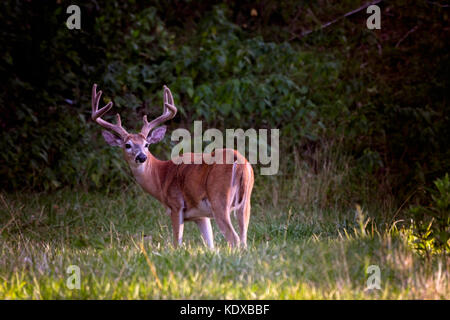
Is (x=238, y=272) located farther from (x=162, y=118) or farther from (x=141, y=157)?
(x=162, y=118)

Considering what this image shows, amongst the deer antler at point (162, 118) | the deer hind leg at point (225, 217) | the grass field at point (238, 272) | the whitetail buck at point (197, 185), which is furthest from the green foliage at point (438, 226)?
the deer antler at point (162, 118)

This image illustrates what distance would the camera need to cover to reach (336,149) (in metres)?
9.78

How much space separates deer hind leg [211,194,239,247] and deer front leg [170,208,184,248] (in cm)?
52

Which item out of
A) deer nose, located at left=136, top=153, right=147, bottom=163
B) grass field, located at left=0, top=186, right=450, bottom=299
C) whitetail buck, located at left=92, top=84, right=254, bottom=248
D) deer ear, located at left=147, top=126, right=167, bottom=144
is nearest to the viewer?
grass field, located at left=0, top=186, right=450, bottom=299

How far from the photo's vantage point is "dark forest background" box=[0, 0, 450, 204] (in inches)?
337

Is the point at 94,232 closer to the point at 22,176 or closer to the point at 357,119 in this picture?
the point at 22,176

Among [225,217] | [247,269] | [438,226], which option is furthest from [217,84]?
[247,269]

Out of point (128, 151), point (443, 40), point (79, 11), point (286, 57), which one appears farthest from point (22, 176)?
point (443, 40)

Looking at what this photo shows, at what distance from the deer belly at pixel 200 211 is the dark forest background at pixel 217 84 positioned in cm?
298

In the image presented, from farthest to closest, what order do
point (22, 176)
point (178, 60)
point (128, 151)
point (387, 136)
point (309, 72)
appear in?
point (309, 72), point (178, 60), point (22, 176), point (387, 136), point (128, 151)

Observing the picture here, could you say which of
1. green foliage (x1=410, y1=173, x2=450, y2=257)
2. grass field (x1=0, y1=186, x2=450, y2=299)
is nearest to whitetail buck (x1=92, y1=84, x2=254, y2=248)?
grass field (x1=0, y1=186, x2=450, y2=299)

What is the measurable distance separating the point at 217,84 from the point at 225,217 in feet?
14.1

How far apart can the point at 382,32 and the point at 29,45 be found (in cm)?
598

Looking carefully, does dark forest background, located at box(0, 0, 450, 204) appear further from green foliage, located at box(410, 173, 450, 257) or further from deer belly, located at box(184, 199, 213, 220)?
green foliage, located at box(410, 173, 450, 257)
